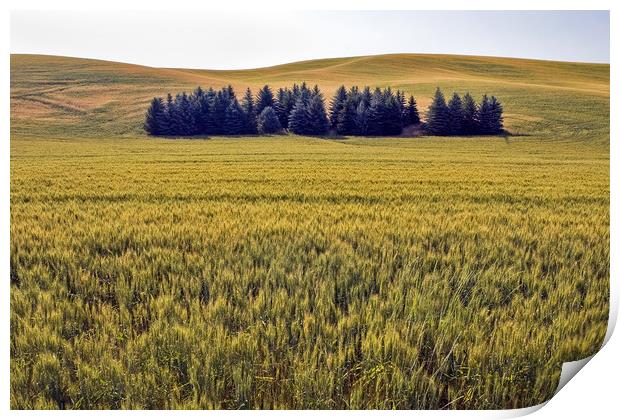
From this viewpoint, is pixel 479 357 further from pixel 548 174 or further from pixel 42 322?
pixel 548 174

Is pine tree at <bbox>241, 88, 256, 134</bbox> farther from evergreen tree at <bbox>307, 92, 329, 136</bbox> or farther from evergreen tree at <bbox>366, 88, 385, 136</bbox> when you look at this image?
evergreen tree at <bbox>366, 88, 385, 136</bbox>

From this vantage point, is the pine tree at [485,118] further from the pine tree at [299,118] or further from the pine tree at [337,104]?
the pine tree at [299,118]

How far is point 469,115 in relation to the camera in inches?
510

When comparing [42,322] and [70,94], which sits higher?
[70,94]

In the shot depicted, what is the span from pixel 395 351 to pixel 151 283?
152cm

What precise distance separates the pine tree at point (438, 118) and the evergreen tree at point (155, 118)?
7352mm

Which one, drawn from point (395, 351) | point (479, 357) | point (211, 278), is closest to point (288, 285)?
point (211, 278)

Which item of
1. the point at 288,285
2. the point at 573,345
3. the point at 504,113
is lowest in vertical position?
the point at 573,345

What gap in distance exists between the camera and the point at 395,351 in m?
2.35

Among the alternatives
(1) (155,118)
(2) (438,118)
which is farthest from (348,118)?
(1) (155,118)

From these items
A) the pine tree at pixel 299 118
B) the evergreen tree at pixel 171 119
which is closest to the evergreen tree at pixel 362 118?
the pine tree at pixel 299 118

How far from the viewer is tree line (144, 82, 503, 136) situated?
41.7ft

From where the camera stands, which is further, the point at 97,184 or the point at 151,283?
the point at 97,184

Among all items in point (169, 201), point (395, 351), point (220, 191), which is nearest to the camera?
point (395, 351)
